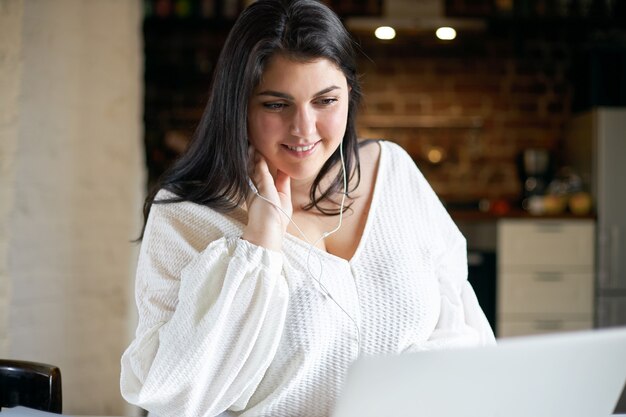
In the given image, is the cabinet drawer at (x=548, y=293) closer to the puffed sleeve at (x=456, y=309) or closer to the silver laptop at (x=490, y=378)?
the puffed sleeve at (x=456, y=309)

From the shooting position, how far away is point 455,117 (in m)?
5.13

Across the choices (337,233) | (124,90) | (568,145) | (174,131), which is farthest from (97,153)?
(568,145)

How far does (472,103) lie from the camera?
5156 mm

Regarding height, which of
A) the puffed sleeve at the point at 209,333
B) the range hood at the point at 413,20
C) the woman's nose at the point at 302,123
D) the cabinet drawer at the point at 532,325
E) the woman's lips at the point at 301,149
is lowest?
the cabinet drawer at the point at 532,325

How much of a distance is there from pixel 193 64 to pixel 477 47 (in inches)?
73.9

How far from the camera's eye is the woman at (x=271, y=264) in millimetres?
1233

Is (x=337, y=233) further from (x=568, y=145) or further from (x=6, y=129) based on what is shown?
(x=568, y=145)

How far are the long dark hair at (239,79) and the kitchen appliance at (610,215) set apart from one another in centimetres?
343

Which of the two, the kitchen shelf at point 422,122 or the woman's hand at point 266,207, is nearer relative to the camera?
the woman's hand at point 266,207

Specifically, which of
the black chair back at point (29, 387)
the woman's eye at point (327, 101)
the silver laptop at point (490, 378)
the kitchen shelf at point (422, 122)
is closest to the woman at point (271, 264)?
the woman's eye at point (327, 101)

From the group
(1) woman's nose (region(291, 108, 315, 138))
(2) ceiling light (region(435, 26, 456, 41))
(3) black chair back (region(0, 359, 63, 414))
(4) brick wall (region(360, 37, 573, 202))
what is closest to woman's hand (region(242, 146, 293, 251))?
(1) woman's nose (region(291, 108, 315, 138))

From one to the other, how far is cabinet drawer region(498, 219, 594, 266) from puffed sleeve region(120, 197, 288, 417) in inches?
136

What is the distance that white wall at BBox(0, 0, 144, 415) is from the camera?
2.96 m

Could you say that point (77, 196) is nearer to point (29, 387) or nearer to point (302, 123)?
point (29, 387)
